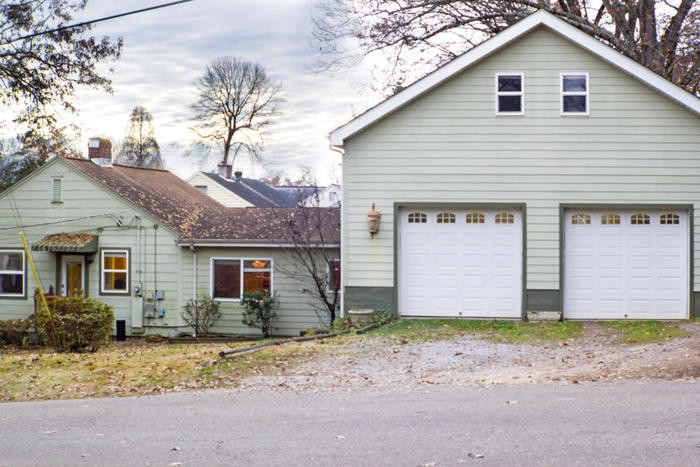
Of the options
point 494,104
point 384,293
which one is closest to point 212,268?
point 384,293

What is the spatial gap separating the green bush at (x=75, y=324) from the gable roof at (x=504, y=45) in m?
6.24

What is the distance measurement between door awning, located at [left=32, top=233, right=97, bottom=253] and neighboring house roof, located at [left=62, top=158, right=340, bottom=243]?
1617mm

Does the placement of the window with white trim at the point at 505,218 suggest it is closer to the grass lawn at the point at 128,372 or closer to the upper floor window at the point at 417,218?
the upper floor window at the point at 417,218

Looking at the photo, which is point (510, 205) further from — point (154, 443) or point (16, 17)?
point (16, 17)

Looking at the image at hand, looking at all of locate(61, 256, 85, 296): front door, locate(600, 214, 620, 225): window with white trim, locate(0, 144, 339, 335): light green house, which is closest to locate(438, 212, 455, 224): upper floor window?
locate(600, 214, 620, 225): window with white trim

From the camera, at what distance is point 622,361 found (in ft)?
35.9

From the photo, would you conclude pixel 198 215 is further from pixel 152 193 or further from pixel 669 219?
pixel 669 219

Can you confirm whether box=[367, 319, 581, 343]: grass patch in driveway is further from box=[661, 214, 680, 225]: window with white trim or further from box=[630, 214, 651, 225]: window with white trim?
box=[661, 214, 680, 225]: window with white trim

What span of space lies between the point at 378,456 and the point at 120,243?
1634 centimetres

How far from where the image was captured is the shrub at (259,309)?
19828mm

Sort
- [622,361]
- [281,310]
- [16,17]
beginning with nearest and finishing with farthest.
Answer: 1. [622,361]
2. [281,310]
3. [16,17]

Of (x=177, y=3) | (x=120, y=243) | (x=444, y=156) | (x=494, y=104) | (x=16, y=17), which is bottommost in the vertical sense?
(x=120, y=243)

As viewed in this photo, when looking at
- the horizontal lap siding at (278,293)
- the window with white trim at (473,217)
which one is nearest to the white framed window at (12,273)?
the horizontal lap siding at (278,293)

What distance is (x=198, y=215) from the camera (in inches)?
907
